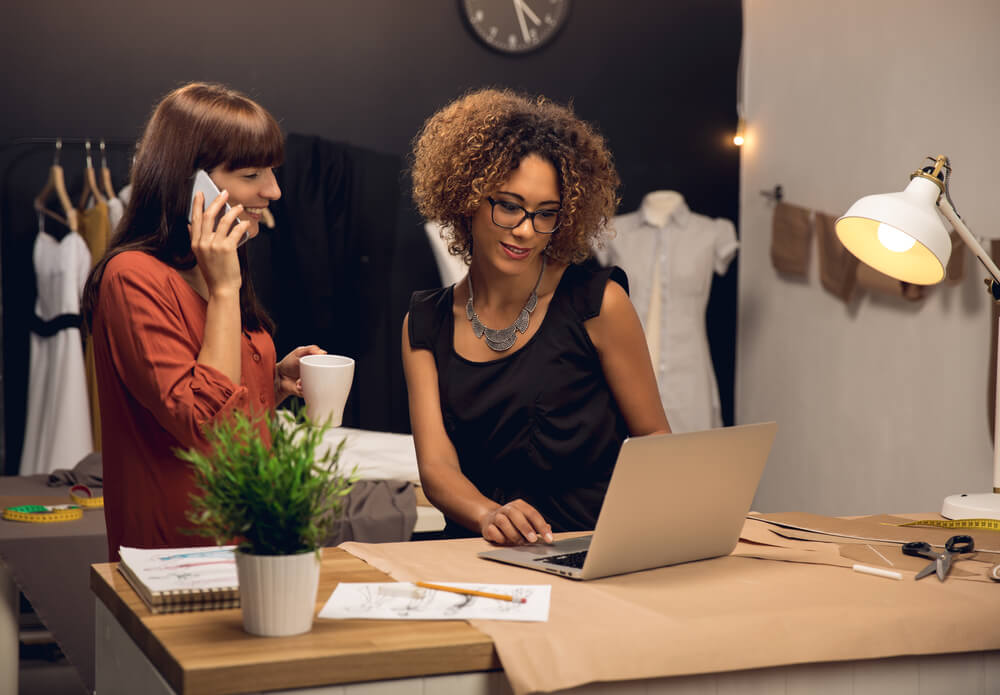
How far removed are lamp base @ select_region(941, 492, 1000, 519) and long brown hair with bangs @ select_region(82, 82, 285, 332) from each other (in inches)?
55.6

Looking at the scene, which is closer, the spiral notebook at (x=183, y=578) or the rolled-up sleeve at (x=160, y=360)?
the spiral notebook at (x=183, y=578)

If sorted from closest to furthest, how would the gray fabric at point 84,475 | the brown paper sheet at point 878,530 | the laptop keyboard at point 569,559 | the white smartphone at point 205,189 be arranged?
1. the laptop keyboard at point 569,559
2. the white smartphone at point 205,189
3. the brown paper sheet at point 878,530
4. the gray fabric at point 84,475

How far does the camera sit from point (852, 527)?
1892 mm

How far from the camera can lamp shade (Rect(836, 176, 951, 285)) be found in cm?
184

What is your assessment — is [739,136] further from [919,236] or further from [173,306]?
[173,306]

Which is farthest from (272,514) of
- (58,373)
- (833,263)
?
(833,263)

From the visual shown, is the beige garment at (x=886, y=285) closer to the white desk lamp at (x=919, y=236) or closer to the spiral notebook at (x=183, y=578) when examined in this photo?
the white desk lamp at (x=919, y=236)

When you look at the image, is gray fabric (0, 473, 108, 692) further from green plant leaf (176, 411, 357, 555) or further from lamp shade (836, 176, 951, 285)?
lamp shade (836, 176, 951, 285)

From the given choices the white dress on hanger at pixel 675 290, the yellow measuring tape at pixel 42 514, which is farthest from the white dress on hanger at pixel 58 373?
the white dress on hanger at pixel 675 290

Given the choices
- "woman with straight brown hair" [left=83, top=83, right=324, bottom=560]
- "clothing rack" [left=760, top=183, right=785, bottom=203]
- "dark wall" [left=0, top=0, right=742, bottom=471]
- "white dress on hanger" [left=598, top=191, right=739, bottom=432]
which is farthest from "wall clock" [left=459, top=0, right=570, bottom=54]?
"woman with straight brown hair" [left=83, top=83, right=324, bottom=560]

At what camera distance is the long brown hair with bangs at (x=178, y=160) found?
66.6 inches

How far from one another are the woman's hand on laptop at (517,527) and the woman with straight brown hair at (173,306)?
42 cm

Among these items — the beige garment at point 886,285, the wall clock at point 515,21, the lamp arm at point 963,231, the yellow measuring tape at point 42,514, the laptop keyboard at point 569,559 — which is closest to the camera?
the laptop keyboard at point 569,559

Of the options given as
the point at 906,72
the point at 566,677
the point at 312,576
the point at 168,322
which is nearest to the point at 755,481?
the point at 566,677
